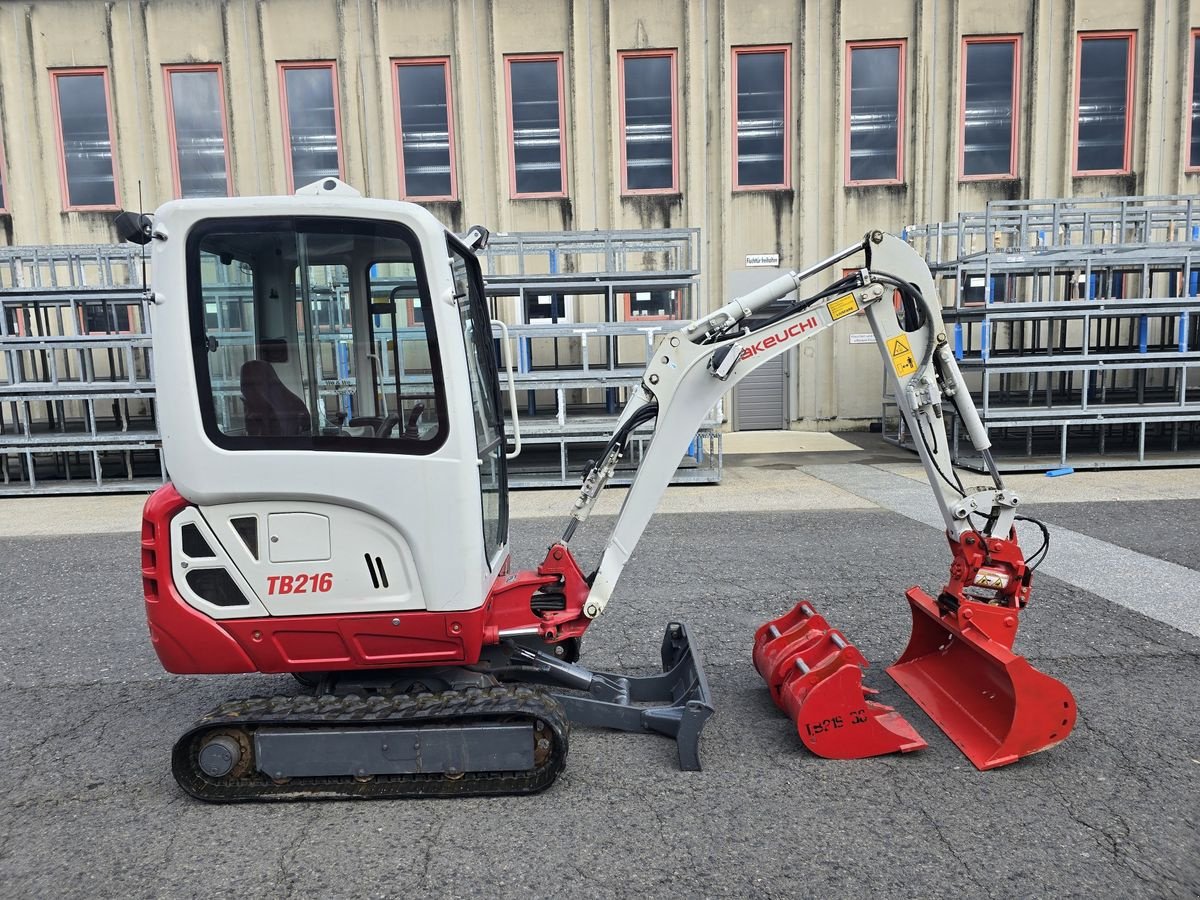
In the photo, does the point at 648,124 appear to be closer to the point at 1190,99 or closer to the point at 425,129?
the point at 425,129

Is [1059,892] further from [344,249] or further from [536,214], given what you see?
[536,214]

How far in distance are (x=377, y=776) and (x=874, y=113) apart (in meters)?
16.2

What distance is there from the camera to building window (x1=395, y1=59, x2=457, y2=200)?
53.5ft

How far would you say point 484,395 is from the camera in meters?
4.22

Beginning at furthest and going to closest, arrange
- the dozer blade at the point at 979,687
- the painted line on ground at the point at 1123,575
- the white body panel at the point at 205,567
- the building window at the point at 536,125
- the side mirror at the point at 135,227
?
the building window at the point at 536,125 → the painted line on ground at the point at 1123,575 → the dozer blade at the point at 979,687 → the white body panel at the point at 205,567 → the side mirror at the point at 135,227

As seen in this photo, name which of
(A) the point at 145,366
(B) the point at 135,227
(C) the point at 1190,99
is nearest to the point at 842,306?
(B) the point at 135,227

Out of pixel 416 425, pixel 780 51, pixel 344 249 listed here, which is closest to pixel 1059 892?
pixel 416 425

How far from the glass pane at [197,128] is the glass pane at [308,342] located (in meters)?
14.4

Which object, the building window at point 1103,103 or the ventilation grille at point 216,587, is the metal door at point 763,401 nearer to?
the building window at point 1103,103

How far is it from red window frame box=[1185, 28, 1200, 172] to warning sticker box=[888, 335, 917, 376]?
15807 millimetres

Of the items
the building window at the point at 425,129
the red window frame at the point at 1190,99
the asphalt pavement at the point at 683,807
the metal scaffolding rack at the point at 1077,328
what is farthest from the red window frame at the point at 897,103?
the asphalt pavement at the point at 683,807

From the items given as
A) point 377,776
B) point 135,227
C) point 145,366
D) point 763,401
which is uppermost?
point 135,227

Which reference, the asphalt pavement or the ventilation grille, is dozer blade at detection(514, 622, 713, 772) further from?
the ventilation grille

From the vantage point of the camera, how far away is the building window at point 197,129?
16203 millimetres
